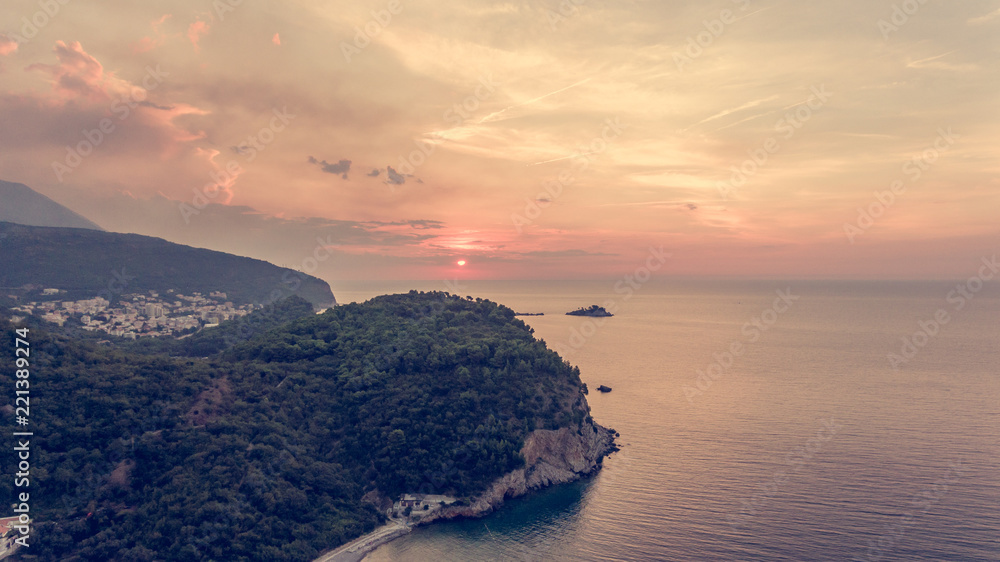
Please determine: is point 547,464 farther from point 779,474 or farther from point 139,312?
point 139,312

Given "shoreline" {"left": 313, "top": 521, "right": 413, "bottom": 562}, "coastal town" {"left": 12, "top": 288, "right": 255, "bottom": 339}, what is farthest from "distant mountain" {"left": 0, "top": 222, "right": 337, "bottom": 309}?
"shoreline" {"left": 313, "top": 521, "right": 413, "bottom": 562}

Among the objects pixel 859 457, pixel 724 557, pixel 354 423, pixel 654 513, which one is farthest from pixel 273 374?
pixel 859 457

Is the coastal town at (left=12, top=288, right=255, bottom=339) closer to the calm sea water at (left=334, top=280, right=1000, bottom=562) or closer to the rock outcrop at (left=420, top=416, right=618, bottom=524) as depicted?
the rock outcrop at (left=420, top=416, right=618, bottom=524)

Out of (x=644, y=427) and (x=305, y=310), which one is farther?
(x=305, y=310)

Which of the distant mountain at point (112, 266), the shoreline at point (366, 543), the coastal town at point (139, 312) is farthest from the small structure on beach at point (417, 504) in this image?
the distant mountain at point (112, 266)

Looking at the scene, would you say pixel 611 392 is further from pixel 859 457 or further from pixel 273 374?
pixel 273 374
